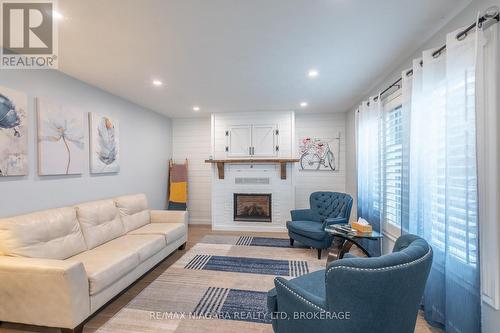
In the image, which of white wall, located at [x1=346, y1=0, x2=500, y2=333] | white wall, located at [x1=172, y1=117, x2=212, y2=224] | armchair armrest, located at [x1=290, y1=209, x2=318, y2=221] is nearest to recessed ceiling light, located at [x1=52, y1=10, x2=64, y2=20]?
white wall, located at [x1=346, y1=0, x2=500, y2=333]

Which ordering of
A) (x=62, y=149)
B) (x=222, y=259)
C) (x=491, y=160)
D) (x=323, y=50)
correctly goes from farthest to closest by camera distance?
(x=222, y=259) → (x=62, y=149) → (x=323, y=50) → (x=491, y=160)

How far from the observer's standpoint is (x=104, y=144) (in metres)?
3.44

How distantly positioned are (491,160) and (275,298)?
173 cm

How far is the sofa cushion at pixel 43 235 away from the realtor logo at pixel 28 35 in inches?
60.1

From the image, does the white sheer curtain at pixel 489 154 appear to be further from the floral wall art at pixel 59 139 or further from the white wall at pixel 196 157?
the white wall at pixel 196 157

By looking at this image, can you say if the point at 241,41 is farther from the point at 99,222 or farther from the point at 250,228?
the point at 250,228

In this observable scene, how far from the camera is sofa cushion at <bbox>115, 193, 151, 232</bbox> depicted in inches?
133

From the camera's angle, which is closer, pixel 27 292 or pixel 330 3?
pixel 330 3

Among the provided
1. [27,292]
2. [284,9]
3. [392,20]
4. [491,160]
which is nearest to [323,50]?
[392,20]

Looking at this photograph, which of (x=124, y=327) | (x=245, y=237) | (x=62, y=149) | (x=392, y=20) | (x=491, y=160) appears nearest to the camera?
(x=491, y=160)

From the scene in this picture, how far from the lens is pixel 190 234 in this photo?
4.82 m

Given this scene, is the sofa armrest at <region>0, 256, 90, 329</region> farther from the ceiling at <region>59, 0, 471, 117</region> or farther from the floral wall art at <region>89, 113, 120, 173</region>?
the ceiling at <region>59, 0, 471, 117</region>

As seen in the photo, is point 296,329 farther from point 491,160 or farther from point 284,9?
point 284,9

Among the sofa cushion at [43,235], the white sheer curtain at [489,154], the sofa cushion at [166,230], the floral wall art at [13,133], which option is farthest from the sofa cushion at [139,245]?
the white sheer curtain at [489,154]
